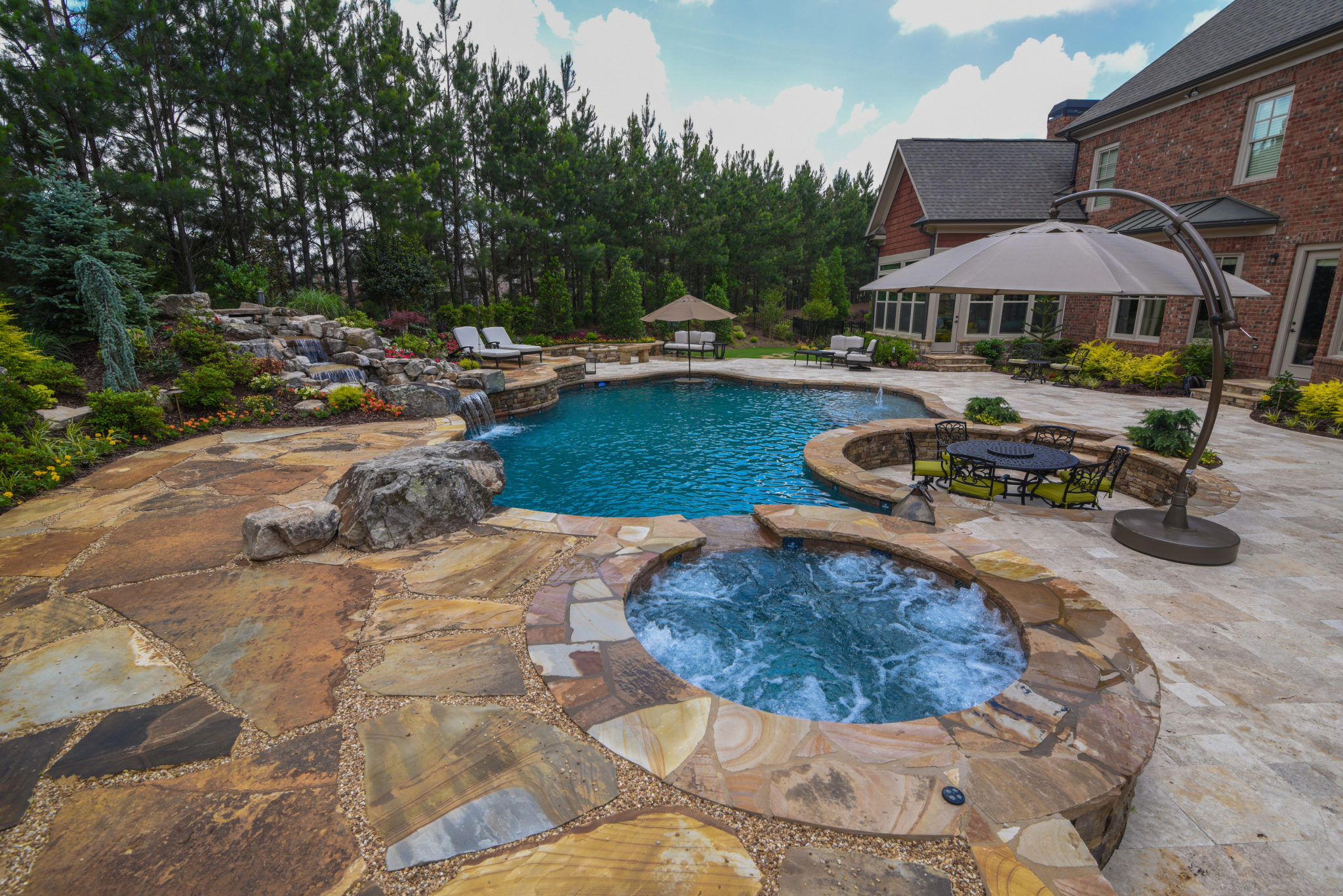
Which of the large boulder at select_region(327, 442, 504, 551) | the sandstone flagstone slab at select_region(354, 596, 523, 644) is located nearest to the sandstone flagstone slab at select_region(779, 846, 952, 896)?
the sandstone flagstone slab at select_region(354, 596, 523, 644)

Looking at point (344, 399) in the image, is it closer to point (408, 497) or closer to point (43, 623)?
point (408, 497)

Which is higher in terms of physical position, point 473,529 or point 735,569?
point 473,529

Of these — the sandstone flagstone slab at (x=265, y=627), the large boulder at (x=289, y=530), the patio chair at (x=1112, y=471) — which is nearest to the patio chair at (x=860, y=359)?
the patio chair at (x=1112, y=471)

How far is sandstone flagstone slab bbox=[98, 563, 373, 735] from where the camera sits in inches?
97.0

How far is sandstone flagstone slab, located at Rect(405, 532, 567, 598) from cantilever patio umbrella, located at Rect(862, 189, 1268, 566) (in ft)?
13.2

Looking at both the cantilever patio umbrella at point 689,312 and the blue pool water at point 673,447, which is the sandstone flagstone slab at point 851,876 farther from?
the cantilever patio umbrella at point 689,312

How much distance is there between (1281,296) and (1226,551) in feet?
32.6

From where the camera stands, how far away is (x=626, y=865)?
1.78m

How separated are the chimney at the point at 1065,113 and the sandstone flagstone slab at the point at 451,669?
23.8 meters

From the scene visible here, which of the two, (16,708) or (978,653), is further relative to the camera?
(978,653)

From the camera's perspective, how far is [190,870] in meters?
1.71

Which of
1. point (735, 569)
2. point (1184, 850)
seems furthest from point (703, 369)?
point (1184, 850)

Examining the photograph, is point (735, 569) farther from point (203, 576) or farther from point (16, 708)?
point (16, 708)

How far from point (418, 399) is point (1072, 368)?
1440cm
